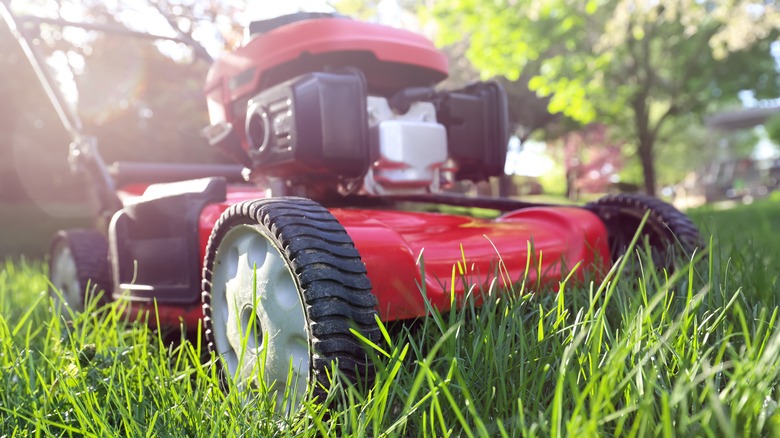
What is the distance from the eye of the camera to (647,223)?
1.80 m

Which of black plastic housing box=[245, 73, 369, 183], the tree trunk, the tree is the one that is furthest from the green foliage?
black plastic housing box=[245, 73, 369, 183]

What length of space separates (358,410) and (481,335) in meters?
0.22

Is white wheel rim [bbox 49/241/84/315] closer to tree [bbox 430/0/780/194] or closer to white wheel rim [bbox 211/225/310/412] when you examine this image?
white wheel rim [bbox 211/225/310/412]

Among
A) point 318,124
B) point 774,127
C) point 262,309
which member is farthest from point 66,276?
point 774,127

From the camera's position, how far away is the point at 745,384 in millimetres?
716

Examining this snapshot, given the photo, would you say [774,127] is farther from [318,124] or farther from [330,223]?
[330,223]

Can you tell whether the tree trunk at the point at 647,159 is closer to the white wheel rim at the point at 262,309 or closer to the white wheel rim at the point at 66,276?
the white wheel rim at the point at 66,276

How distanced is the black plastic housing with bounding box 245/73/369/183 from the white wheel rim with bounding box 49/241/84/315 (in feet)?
3.12

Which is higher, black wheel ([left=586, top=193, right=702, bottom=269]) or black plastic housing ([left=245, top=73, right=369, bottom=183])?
black plastic housing ([left=245, top=73, right=369, bottom=183])

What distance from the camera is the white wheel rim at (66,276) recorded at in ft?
7.28

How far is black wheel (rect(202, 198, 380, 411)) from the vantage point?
98cm

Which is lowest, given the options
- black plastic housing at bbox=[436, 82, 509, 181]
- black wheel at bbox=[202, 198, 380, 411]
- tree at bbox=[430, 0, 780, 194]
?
black wheel at bbox=[202, 198, 380, 411]

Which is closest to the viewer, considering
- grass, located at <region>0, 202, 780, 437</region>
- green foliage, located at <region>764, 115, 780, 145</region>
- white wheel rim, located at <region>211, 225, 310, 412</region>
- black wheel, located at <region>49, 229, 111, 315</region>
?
grass, located at <region>0, 202, 780, 437</region>

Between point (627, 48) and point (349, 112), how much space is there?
8.76 m
